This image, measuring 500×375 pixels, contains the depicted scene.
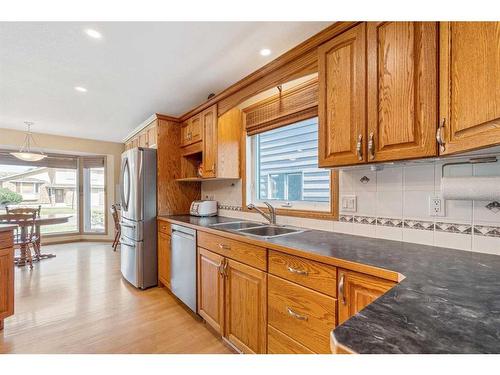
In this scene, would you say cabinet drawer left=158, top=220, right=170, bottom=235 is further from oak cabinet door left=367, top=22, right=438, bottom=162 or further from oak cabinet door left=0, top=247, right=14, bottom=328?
oak cabinet door left=367, top=22, right=438, bottom=162

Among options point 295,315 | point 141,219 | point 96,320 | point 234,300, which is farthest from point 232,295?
point 141,219

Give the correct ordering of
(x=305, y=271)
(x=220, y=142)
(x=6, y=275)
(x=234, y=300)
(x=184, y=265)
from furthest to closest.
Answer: (x=220, y=142) < (x=184, y=265) < (x=6, y=275) < (x=234, y=300) < (x=305, y=271)

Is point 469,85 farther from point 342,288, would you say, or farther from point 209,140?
point 209,140

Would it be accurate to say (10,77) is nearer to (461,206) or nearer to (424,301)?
(424,301)

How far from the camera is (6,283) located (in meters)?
2.08

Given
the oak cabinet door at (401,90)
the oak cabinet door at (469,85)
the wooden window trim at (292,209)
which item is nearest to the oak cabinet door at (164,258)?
the wooden window trim at (292,209)

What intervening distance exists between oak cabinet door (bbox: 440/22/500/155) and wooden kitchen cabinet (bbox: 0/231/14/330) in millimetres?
3137

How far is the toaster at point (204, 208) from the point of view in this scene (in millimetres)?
2949

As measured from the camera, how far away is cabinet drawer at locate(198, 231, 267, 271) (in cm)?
152

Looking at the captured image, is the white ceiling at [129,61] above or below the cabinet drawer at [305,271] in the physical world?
above

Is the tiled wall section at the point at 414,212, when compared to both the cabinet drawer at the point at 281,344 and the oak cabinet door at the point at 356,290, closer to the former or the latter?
the oak cabinet door at the point at 356,290

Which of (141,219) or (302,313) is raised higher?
(141,219)

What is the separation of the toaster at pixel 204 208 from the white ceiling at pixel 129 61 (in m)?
1.28
